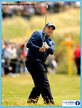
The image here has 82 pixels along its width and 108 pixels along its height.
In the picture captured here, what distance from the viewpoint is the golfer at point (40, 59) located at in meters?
5.84

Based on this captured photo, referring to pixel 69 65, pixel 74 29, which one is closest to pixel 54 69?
pixel 69 65

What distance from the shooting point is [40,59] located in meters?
5.93

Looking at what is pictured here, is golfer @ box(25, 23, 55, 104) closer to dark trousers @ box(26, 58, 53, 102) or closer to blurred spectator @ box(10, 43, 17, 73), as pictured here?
dark trousers @ box(26, 58, 53, 102)

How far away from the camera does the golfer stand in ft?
19.2

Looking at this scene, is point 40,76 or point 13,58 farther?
point 13,58

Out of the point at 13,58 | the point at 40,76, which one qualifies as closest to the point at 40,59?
the point at 40,76

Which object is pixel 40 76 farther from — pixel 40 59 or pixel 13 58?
pixel 13 58

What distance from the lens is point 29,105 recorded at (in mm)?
5613

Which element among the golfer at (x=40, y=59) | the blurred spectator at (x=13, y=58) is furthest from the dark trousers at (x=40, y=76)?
the blurred spectator at (x=13, y=58)

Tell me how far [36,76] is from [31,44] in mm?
649

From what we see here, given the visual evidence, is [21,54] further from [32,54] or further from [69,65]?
[32,54]

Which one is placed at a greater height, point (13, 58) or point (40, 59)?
point (40, 59)

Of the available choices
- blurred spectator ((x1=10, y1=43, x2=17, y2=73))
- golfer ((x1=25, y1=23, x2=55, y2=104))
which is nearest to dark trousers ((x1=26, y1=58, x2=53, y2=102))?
golfer ((x1=25, y1=23, x2=55, y2=104))

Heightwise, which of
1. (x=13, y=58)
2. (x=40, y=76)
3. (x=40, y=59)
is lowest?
(x=13, y=58)
